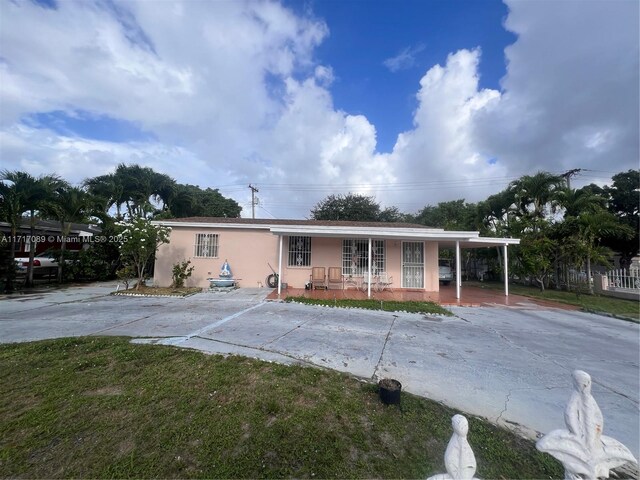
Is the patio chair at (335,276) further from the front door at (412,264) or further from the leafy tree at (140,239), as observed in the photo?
the leafy tree at (140,239)

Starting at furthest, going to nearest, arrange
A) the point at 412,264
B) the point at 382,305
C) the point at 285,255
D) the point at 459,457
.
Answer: the point at 285,255 → the point at 412,264 → the point at 382,305 → the point at 459,457

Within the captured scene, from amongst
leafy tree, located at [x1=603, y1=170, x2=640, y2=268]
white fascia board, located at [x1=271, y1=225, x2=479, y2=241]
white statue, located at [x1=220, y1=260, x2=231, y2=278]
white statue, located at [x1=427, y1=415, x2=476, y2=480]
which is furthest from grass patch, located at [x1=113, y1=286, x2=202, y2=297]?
leafy tree, located at [x1=603, y1=170, x2=640, y2=268]

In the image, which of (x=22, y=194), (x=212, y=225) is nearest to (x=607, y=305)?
(x=212, y=225)

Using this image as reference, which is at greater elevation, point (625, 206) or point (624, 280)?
point (625, 206)

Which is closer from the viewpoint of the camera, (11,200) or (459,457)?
(459,457)

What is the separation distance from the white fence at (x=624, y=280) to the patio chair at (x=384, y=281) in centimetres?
1018

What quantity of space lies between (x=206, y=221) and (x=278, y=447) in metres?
13.0

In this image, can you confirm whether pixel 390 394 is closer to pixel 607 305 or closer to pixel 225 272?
pixel 225 272

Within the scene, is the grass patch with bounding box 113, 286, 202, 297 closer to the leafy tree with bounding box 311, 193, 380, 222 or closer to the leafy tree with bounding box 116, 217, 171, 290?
the leafy tree with bounding box 116, 217, 171, 290

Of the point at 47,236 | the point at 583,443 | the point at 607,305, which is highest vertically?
the point at 47,236

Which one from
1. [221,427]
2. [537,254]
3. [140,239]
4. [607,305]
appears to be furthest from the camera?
[537,254]

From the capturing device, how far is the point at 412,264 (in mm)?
13156

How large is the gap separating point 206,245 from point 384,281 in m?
8.39

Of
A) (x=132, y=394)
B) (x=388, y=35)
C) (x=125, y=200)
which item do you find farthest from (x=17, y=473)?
(x=125, y=200)
